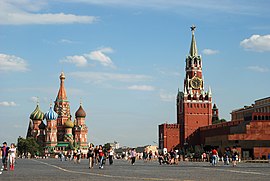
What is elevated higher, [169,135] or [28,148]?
[169,135]

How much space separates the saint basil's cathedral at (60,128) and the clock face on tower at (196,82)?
33.5 meters

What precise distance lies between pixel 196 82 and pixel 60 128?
42.8 meters

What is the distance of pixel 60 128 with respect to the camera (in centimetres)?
17038

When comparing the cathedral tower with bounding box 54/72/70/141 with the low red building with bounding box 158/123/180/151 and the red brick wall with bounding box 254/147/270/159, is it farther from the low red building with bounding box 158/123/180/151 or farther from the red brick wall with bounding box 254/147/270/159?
the red brick wall with bounding box 254/147/270/159

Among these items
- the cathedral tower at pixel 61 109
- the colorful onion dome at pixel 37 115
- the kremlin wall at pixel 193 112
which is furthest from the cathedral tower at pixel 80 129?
the kremlin wall at pixel 193 112

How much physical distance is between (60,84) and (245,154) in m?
97.7

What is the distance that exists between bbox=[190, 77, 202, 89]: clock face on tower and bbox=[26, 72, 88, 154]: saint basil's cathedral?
33.5m

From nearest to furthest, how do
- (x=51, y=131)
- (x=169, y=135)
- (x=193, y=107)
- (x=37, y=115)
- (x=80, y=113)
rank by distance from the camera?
(x=193, y=107) → (x=169, y=135) → (x=51, y=131) → (x=80, y=113) → (x=37, y=115)

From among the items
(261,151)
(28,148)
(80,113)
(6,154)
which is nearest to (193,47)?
(80,113)

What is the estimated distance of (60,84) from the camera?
174750 millimetres

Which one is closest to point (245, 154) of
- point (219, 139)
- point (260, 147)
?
point (260, 147)

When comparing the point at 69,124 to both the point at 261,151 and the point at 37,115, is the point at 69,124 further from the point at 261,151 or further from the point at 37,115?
the point at 261,151

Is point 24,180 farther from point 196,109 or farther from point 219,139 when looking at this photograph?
point 196,109

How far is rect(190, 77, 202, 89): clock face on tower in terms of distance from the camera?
165200 mm
